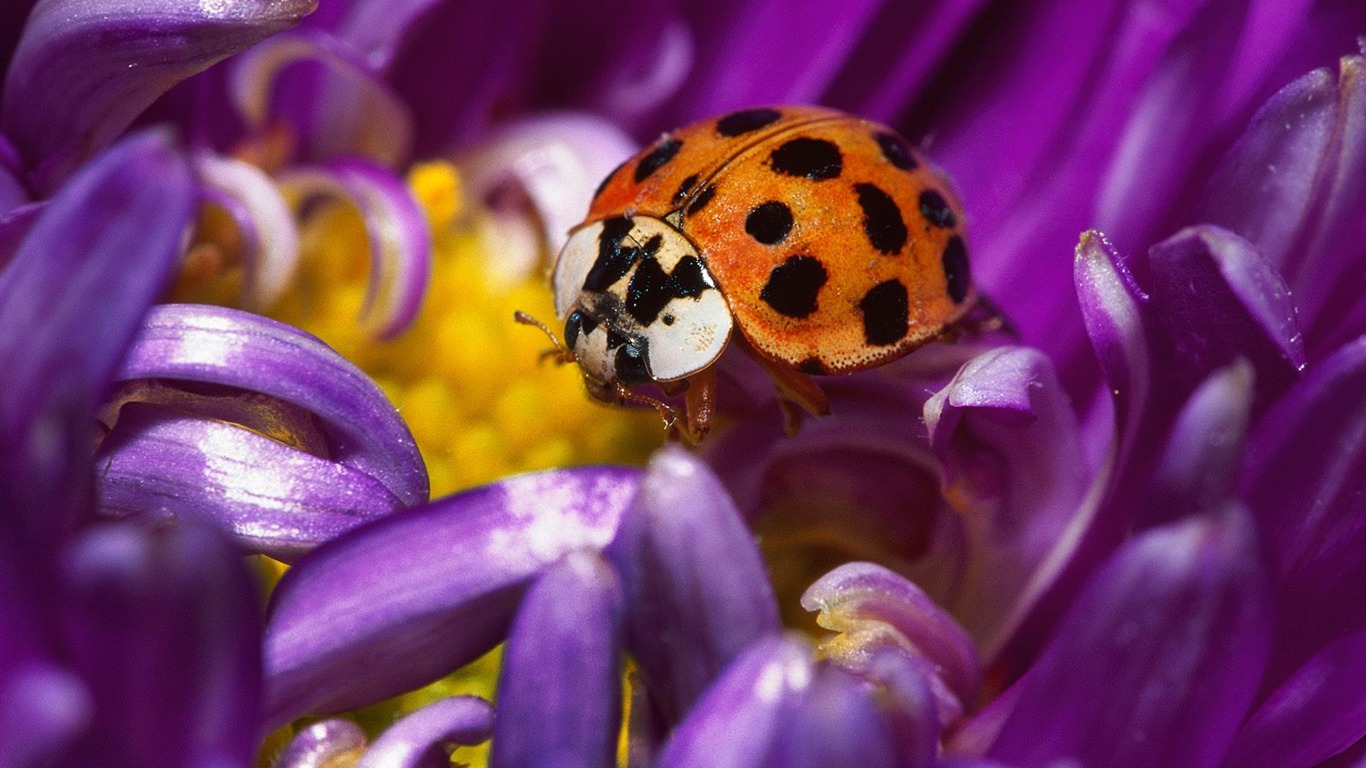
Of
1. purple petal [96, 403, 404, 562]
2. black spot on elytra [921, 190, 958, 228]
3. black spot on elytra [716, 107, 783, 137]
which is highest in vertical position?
black spot on elytra [921, 190, 958, 228]

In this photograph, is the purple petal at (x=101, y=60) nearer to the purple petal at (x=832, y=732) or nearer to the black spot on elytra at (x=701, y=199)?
the black spot on elytra at (x=701, y=199)

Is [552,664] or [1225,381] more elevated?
[1225,381]

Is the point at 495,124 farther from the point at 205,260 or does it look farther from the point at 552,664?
the point at 552,664

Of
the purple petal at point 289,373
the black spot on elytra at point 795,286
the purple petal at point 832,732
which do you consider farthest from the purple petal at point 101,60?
the purple petal at point 832,732

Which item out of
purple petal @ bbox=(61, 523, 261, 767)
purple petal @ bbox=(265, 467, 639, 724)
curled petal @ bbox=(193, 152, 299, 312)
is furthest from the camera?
curled petal @ bbox=(193, 152, 299, 312)

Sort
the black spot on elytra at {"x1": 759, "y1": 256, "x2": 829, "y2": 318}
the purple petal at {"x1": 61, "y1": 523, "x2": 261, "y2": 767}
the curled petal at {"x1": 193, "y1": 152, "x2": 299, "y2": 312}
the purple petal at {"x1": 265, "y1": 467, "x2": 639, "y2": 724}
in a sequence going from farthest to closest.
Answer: the curled petal at {"x1": 193, "y1": 152, "x2": 299, "y2": 312} < the black spot on elytra at {"x1": 759, "y1": 256, "x2": 829, "y2": 318} < the purple petal at {"x1": 265, "y1": 467, "x2": 639, "y2": 724} < the purple petal at {"x1": 61, "y1": 523, "x2": 261, "y2": 767}

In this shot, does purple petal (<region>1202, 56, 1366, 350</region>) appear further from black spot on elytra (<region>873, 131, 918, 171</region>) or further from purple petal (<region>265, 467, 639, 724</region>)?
purple petal (<region>265, 467, 639, 724</region>)

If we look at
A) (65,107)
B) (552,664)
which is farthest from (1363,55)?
(65,107)

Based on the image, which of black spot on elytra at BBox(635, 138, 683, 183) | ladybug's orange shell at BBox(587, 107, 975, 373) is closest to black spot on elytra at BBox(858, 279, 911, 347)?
ladybug's orange shell at BBox(587, 107, 975, 373)
